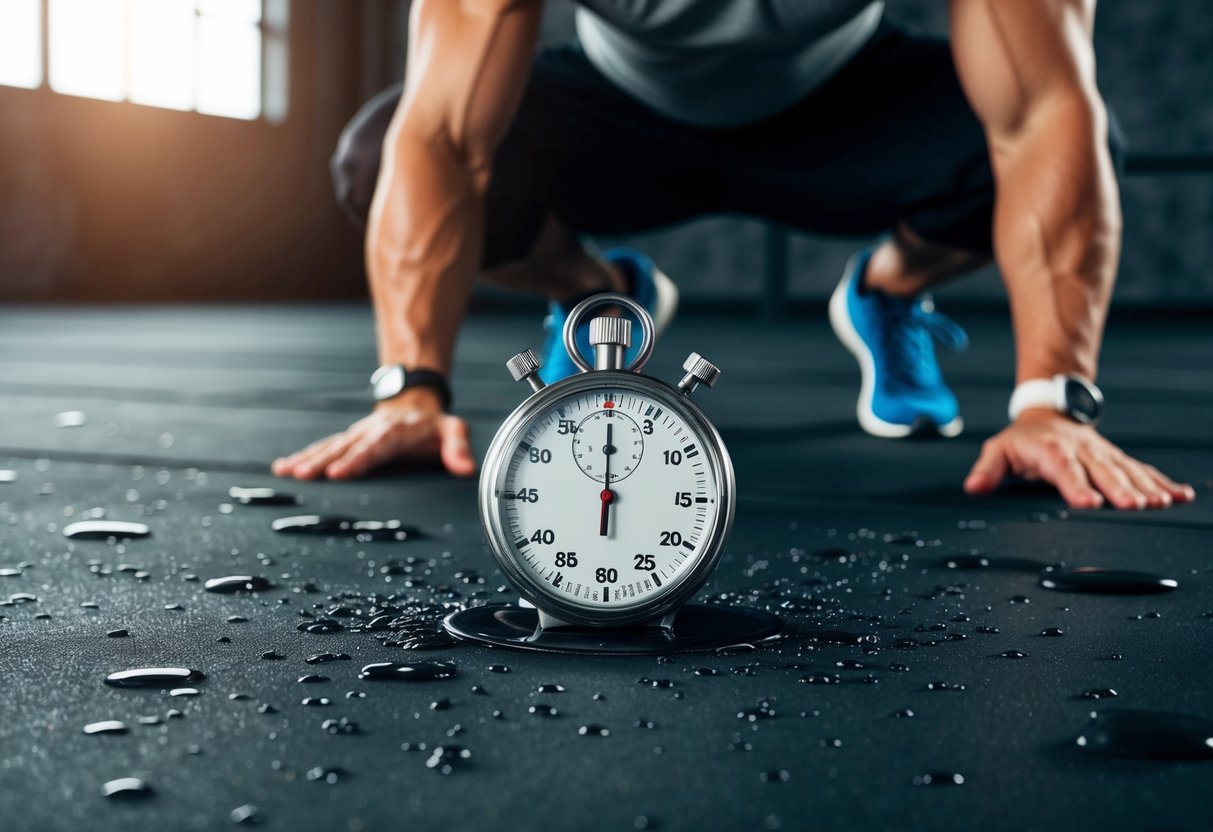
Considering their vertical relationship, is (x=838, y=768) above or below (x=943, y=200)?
below

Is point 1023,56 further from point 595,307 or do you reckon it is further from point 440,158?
point 595,307

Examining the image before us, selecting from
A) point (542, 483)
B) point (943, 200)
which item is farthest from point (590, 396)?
point (943, 200)

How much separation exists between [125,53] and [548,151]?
7127 millimetres

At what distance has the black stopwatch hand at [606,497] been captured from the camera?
3.01 feet

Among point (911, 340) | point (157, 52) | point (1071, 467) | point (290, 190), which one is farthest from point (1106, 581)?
point (290, 190)

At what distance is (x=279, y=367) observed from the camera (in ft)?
12.1

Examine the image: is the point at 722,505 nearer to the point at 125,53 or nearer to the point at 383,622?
the point at 383,622

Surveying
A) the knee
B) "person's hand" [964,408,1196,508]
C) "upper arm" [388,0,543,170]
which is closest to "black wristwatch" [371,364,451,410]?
"upper arm" [388,0,543,170]

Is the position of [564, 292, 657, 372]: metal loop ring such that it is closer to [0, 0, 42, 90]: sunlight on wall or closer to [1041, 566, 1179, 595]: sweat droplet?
[1041, 566, 1179, 595]: sweat droplet

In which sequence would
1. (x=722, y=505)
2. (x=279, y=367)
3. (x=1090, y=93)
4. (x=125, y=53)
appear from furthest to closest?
(x=125, y=53), (x=279, y=367), (x=1090, y=93), (x=722, y=505)

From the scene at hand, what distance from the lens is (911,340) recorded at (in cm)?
237

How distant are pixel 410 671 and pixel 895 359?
1605 millimetres

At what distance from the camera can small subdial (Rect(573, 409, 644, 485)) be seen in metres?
0.92

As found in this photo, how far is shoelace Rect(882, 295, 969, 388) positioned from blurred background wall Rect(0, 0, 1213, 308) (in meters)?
5.34
